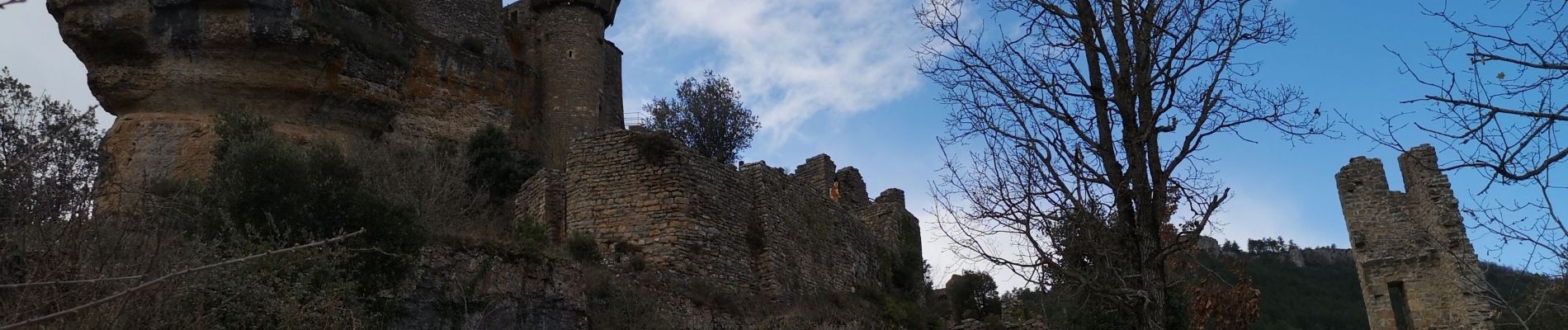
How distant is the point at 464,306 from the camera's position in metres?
12.9

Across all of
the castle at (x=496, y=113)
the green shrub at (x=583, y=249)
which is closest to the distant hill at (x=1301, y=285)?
the castle at (x=496, y=113)

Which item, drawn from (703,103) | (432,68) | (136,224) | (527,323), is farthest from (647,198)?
(703,103)

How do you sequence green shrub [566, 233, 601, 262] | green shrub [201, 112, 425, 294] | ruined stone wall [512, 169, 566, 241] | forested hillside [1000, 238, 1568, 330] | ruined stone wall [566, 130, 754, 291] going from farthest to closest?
forested hillside [1000, 238, 1568, 330] < ruined stone wall [512, 169, 566, 241] < ruined stone wall [566, 130, 754, 291] < green shrub [566, 233, 601, 262] < green shrub [201, 112, 425, 294]

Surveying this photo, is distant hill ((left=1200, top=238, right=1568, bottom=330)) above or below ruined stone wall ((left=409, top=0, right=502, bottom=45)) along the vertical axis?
below

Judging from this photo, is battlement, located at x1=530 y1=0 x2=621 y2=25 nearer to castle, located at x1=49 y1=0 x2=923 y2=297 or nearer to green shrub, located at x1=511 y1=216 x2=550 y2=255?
castle, located at x1=49 y1=0 x2=923 y2=297

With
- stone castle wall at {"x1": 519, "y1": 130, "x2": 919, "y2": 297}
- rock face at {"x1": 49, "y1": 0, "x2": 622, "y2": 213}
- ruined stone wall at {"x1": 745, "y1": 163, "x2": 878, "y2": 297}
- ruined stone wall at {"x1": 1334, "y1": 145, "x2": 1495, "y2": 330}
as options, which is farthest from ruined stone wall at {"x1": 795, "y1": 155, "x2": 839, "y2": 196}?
ruined stone wall at {"x1": 1334, "y1": 145, "x2": 1495, "y2": 330}

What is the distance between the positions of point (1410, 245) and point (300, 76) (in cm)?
2097

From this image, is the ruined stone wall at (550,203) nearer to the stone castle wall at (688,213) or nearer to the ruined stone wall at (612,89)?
the stone castle wall at (688,213)

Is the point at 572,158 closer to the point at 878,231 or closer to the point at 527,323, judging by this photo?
the point at 527,323

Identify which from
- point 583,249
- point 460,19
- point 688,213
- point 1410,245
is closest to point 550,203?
point 583,249

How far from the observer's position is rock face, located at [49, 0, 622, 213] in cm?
2320

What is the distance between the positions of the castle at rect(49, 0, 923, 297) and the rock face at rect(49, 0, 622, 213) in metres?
0.04

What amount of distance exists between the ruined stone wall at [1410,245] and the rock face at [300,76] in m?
17.9

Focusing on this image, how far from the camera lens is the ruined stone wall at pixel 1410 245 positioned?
744 inches
